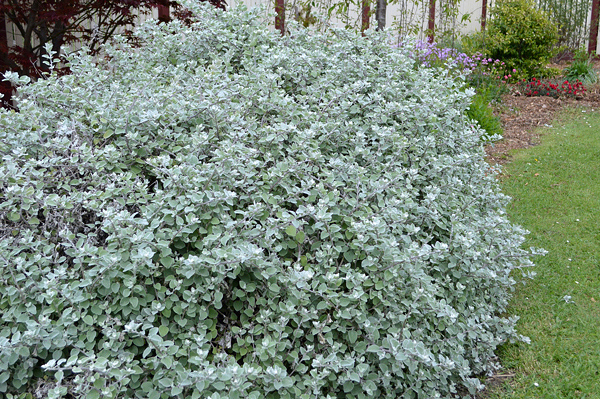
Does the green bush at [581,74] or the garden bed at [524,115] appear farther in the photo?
the green bush at [581,74]

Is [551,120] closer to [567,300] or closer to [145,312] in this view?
[567,300]

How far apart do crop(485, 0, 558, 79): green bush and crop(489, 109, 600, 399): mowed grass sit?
358 cm

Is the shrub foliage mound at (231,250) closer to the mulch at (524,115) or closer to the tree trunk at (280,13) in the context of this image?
the mulch at (524,115)

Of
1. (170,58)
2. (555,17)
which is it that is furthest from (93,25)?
(555,17)

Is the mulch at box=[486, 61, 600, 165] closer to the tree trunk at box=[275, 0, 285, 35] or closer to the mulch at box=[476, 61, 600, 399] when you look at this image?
the mulch at box=[476, 61, 600, 399]

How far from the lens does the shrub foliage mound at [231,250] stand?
1914mm

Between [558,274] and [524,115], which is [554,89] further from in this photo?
[558,274]

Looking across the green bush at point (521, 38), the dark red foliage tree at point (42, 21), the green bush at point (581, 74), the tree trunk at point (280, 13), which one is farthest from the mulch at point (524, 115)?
the dark red foliage tree at point (42, 21)

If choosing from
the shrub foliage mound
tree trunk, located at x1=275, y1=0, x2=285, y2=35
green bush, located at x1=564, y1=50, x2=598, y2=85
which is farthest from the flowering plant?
the shrub foliage mound

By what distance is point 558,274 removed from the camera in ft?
12.2

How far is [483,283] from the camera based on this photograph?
9.46 feet

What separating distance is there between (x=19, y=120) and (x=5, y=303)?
38.9 inches

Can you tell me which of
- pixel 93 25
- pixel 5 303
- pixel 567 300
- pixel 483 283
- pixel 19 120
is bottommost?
pixel 567 300

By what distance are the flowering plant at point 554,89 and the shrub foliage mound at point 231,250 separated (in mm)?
6719
